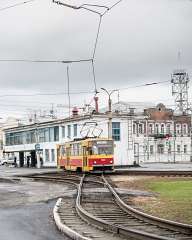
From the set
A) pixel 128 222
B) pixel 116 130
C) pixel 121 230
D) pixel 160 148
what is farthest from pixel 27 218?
pixel 160 148

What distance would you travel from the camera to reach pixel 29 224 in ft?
50.5

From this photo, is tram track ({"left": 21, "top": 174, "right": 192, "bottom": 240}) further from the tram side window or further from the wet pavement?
the tram side window

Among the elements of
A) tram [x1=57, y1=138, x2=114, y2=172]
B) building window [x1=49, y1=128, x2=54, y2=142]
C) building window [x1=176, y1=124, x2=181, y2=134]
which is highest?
building window [x1=176, y1=124, x2=181, y2=134]

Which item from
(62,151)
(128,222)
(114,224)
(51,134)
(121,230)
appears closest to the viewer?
(121,230)

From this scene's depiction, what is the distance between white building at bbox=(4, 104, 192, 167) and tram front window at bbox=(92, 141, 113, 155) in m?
26.9

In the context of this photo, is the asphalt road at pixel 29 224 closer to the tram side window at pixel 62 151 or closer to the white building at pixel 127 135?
the tram side window at pixel 62 151

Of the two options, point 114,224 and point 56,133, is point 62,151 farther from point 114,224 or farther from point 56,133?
→ point 114,224

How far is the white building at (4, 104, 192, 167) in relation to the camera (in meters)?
81.3

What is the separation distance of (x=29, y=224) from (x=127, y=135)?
66.8 metres

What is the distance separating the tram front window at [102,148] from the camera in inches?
1887

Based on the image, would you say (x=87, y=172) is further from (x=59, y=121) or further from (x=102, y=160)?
(x=59, y=121)

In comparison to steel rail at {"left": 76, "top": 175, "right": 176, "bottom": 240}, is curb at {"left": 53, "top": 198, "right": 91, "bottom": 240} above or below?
below

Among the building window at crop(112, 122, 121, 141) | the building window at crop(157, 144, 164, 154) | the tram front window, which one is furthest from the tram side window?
the building window at crop(157, 144, 164, 154)

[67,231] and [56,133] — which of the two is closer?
[67,231]
